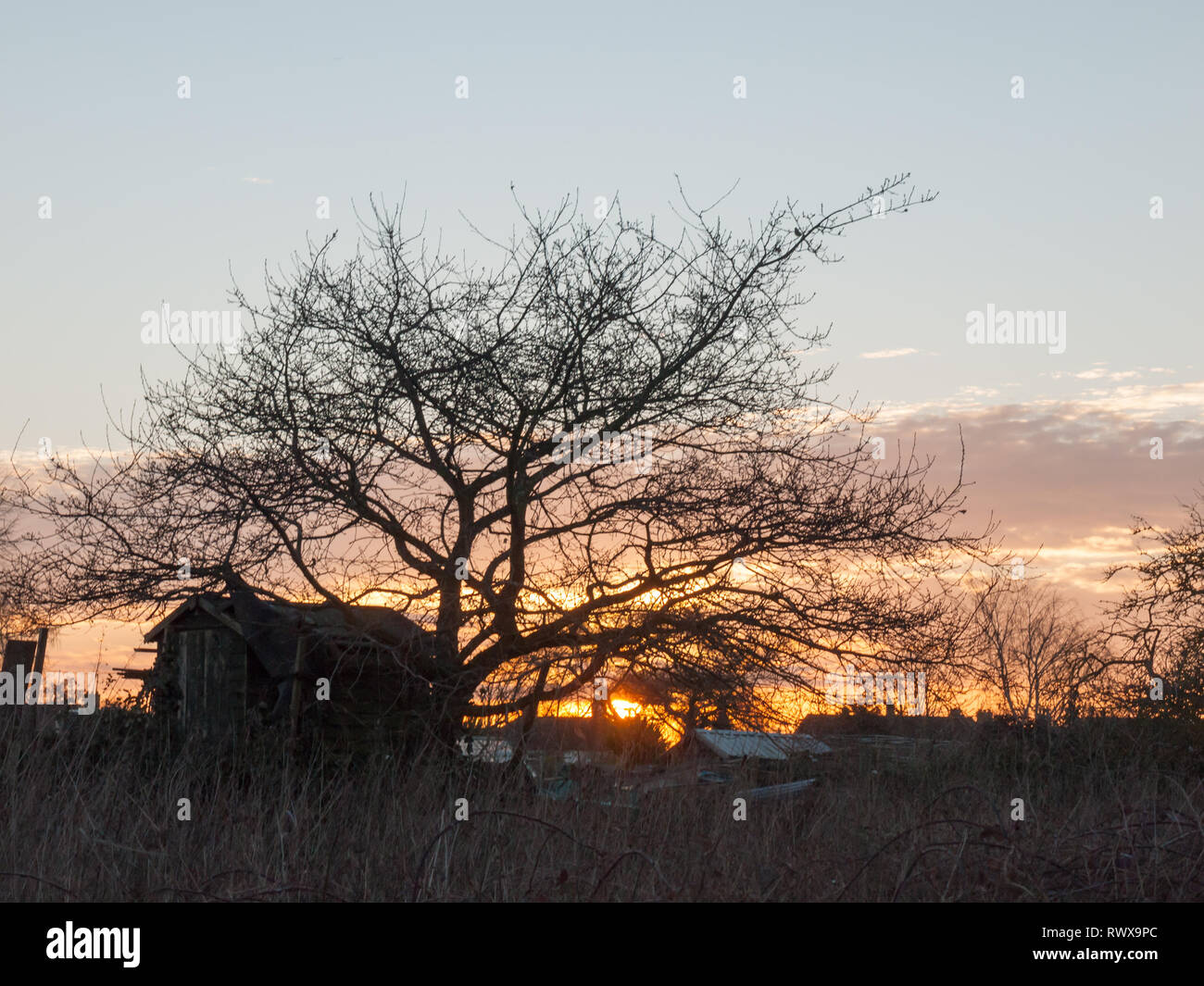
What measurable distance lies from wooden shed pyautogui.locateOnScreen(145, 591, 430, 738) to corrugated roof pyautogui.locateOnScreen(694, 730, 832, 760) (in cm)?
343

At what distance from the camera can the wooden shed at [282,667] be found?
13.2m

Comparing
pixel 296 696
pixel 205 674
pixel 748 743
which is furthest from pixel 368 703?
pixel 748 743

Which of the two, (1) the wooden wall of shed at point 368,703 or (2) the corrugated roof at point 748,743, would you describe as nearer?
(2) the corrugated roof at point 748,743

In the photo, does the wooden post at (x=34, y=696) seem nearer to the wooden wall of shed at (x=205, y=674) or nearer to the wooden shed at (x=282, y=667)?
the wooden shed at (x=282, y=667)

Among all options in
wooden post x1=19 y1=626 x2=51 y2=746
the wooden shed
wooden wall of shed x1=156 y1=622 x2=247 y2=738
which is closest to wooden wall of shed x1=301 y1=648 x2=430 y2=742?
the wooden shed

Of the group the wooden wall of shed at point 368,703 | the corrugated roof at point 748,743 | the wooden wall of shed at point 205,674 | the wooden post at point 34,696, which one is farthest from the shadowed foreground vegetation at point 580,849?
the wooden wall of shed at point 205,674

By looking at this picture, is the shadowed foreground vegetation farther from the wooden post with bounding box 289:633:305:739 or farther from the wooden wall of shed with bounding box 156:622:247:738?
the wooden wall of shed with bounding box 156:622:247:738

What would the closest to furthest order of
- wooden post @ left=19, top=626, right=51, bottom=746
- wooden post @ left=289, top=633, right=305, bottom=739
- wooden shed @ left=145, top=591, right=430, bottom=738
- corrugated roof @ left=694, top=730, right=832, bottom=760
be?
wooden post @ left=19, top=626, right=51, bottom=746 < corrugated roof @ left=694, top=730, right=832, bottom=760 < wooden shed @ left=145, top=591, right=430, bottom=738 < wooden post @ left=289, top=633, right=305, bottom=739

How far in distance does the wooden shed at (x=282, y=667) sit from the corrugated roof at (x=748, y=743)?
3.43 metres

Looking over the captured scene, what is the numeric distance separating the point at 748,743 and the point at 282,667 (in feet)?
20.5

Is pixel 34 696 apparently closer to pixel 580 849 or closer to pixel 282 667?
pixel 282 667

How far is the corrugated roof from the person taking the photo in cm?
1233
